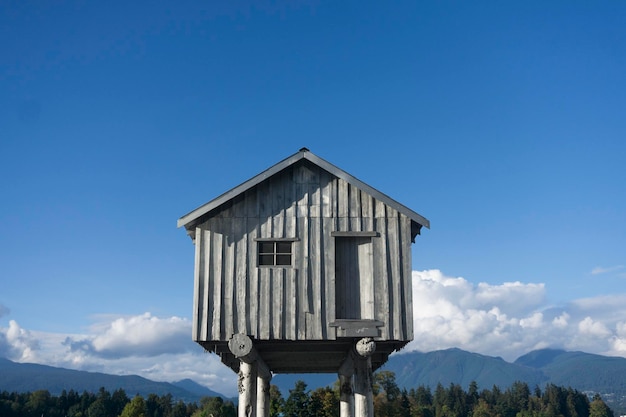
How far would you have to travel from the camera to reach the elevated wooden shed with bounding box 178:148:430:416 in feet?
62.2

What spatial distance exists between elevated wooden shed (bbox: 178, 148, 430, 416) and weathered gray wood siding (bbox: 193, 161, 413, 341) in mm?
27

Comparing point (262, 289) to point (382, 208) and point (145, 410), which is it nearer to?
point (382, 208)

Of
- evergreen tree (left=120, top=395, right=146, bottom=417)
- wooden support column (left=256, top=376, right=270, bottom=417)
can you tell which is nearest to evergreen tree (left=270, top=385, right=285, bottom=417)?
evergreen tree (left=120, top=395, right=146, bottom=417)

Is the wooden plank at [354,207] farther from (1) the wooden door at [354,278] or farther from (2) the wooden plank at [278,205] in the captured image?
(2) the wooden plank at [278,205]

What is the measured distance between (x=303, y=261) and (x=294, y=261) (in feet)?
0.80

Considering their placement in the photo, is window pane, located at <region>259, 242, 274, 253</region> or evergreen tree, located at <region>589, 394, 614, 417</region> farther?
evergreen tree, located at <region>589, 394, 614, 417</region>

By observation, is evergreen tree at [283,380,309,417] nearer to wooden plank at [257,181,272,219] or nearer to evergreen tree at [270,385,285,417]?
evergreen tree at [270,385,285,417]

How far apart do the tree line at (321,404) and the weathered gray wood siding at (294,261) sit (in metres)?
32.4

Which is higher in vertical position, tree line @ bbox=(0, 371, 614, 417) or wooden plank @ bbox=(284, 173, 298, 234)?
wooden plank @ bbox=(284, 173, 298, 234)

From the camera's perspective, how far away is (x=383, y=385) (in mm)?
108562

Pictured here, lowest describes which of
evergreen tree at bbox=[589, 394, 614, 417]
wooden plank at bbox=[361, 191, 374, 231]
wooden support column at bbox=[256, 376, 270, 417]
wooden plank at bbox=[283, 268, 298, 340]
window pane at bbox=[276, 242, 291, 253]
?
evergreen tree at bbox=[589, 394, 614, 417]

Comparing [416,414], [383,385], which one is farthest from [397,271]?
[416,414]

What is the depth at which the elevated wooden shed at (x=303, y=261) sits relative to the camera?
19.0m

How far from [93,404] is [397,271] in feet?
386
